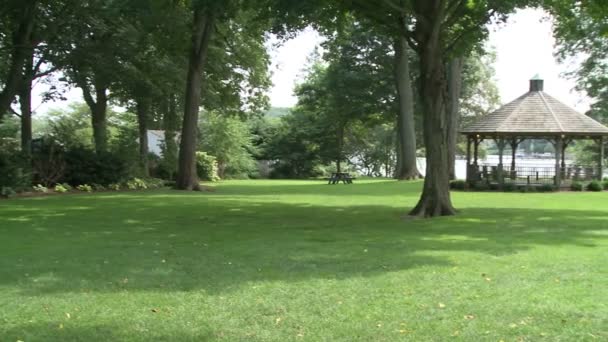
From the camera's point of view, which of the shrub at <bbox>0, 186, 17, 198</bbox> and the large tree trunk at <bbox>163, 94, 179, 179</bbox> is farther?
the large tree trunk at <bbox>163, 94, 179, 179</bbox>

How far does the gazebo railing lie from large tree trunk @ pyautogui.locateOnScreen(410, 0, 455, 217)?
570 inches

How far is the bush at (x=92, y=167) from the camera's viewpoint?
2659cm

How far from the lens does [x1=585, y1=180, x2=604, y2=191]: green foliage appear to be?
1139 inches

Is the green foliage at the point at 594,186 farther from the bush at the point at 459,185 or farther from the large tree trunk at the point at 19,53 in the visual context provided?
the large tree trunk at the point at 19,53

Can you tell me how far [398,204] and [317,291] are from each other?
1326 cm

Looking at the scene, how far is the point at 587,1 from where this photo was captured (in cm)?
1605

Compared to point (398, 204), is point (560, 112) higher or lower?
higher

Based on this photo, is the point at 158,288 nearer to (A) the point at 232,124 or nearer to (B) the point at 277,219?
(B) the point at 277,219

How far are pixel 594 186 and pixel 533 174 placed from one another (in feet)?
9.63

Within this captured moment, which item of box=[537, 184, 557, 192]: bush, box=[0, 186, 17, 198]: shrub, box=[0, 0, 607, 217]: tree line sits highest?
box=[0, 0, 607, 217]: tree line

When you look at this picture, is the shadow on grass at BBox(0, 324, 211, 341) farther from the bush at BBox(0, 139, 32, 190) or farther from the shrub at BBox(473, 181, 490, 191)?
the shrub at BBox(473, 181, 490, 191)

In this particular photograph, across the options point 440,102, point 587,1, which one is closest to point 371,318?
point 440,102

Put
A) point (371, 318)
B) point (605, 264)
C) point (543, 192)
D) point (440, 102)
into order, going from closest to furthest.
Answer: point (371, 318) → point (605, 264) → point (440, 102) → point (543, 192)

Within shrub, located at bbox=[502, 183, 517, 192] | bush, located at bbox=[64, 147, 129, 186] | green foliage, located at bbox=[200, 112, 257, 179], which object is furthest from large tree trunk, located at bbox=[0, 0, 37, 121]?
green foliage, located at bbox=[200, 112, 257, 179]
